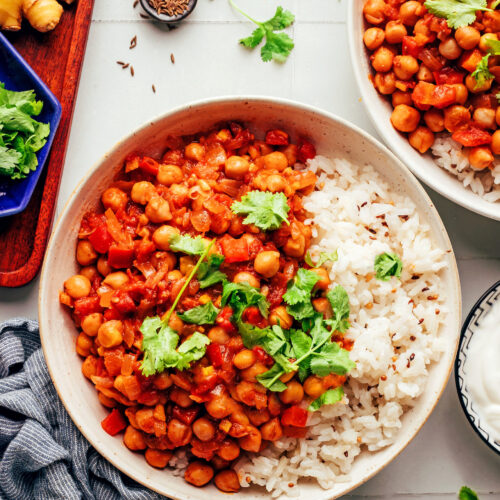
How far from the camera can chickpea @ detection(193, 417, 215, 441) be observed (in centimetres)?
290

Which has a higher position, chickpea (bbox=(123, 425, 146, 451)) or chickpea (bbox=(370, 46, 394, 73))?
chickpea (bbox=(370, 46, 394, 73))

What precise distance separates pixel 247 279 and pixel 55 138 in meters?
1.38

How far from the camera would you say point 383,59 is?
3162 millimetres

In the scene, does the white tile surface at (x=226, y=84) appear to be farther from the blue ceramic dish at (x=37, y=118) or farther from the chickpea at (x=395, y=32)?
→ the chickpea at (x=395, y=32)

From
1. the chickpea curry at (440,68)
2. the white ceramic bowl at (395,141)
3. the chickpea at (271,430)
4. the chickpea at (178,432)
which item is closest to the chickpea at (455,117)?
the chickpea curry at (440,68)

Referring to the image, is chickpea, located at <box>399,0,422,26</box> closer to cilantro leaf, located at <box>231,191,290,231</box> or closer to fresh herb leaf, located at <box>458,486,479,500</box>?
cilantro leaf, located at <box>231,191,290,231</box>

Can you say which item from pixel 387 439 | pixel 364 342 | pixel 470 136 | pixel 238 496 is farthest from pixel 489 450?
pixel 470 136

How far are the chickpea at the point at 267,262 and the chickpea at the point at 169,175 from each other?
0.59 m

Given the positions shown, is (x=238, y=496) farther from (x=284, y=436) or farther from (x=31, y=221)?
(x=31, y=221)

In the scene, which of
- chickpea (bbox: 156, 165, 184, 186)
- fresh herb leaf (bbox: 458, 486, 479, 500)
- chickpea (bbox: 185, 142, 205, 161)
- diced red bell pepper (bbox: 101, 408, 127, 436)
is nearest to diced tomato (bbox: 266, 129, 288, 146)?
chickpea (bbox: 185, 142, 205, 161)

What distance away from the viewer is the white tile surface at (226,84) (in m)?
3.53

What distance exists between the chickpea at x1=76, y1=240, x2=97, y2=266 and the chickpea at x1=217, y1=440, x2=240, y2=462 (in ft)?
3.60

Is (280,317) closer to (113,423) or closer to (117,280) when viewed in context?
(117,280)

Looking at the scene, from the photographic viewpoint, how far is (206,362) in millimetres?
2896
